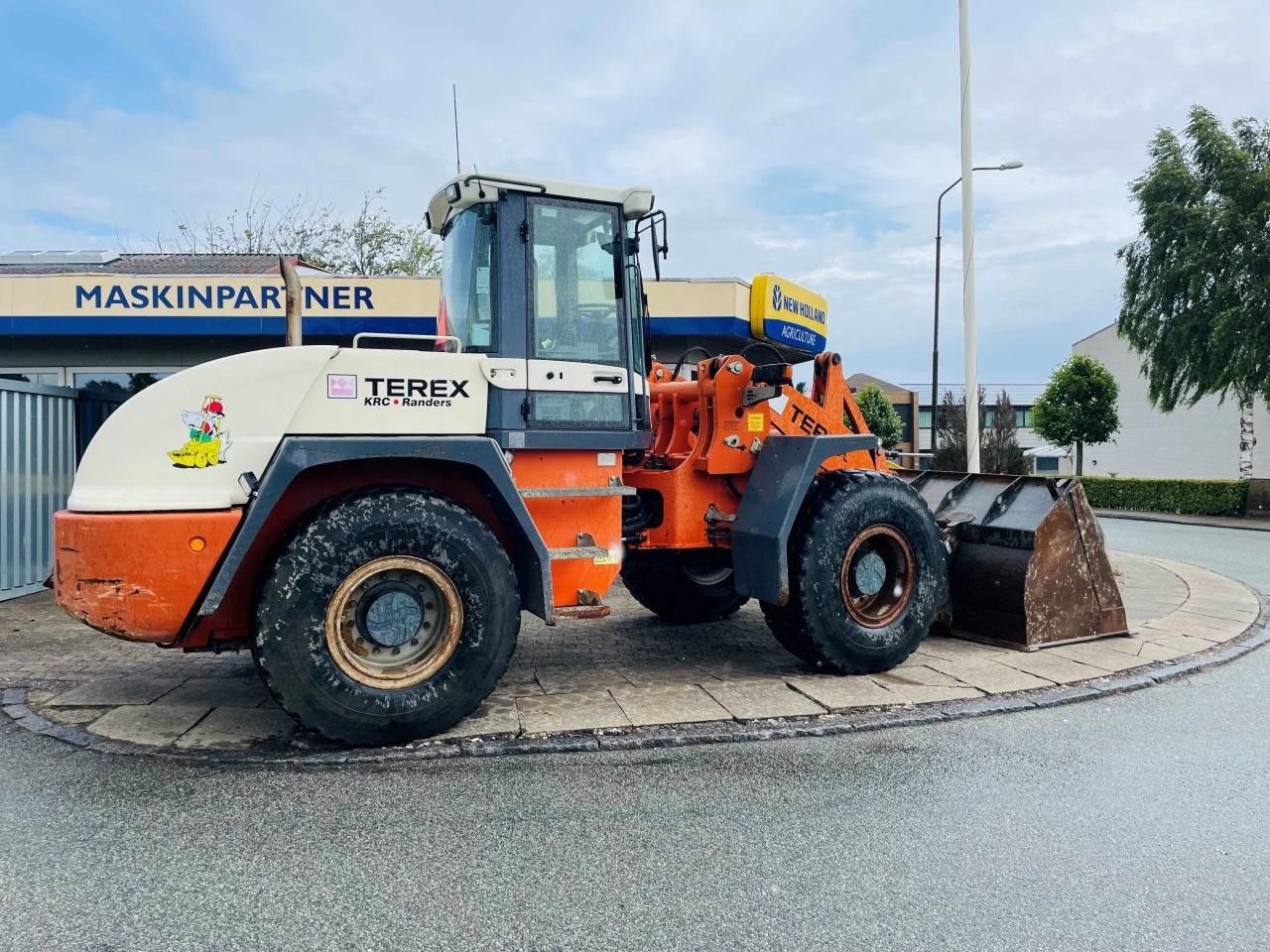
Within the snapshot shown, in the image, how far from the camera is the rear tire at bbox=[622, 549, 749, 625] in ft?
24.0

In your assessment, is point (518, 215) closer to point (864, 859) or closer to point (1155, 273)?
point (864, 859)

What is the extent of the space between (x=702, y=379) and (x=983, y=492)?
2.84 meters

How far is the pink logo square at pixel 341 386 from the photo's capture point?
461 centimetres

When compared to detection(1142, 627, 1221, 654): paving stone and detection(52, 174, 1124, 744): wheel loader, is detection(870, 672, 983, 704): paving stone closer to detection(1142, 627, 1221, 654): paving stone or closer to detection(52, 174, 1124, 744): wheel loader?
detection(52, 174, 1124, 744): wheel loader

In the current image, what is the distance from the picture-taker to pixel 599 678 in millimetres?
6137

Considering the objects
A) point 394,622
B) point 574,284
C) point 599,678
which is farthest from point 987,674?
point 394,622

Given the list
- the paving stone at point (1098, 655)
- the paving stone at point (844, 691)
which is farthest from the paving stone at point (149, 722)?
the paving stone at point (1098, 655)

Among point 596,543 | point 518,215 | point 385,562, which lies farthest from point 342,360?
point 596,543

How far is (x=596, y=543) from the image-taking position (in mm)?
5508

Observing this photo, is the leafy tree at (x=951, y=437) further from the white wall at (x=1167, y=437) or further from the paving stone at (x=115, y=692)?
the paving stone at (x=115, y=692)

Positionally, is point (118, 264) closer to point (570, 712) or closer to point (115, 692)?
point (115, 692)

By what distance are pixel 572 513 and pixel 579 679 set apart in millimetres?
1274

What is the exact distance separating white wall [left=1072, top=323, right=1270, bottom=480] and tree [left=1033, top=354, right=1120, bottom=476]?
4772 mm

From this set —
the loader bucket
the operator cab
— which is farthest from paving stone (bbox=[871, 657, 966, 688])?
the operator cab
